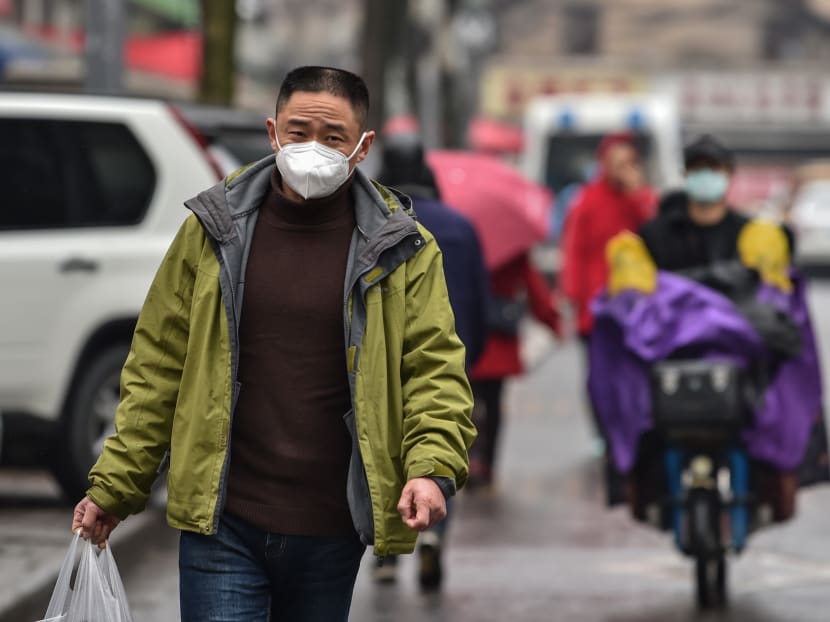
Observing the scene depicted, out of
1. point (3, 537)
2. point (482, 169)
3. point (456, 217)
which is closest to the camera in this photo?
point (456, 217)

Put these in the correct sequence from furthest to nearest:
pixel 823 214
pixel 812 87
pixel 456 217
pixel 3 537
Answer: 1. pixel 812 87
2. pixel 823 214
3. pixel 3 537
4. pixel 456 217

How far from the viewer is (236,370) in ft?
12.9

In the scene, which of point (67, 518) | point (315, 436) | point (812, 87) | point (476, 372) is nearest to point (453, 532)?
point (476, 372)

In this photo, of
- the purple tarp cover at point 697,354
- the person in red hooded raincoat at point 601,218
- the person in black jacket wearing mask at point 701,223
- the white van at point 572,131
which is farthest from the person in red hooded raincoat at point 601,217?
the white van at point 572,131

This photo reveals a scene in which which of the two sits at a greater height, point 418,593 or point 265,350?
point 265,350

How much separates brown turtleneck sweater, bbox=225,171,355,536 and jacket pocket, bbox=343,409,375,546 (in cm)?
6

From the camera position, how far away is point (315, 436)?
395 centimetres

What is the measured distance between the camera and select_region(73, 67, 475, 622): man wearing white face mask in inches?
154

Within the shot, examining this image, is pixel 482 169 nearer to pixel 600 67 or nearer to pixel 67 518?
pixel 67 518

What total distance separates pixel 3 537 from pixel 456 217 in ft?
7.73

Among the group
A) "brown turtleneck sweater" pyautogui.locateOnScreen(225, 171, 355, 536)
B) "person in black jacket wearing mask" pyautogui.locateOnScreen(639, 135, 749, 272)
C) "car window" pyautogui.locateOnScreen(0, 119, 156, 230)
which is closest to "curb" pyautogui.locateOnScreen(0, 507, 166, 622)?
"car window" pyautogui.locateOnScreen(0, 119, 156, 230)

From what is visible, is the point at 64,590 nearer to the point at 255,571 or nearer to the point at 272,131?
the point at 255,571

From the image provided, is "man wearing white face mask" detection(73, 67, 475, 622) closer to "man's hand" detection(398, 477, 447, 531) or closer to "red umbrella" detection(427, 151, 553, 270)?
"man's hand" detection(398, 477, 447, 531)

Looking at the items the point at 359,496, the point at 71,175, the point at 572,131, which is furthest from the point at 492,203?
the point at 572,131
